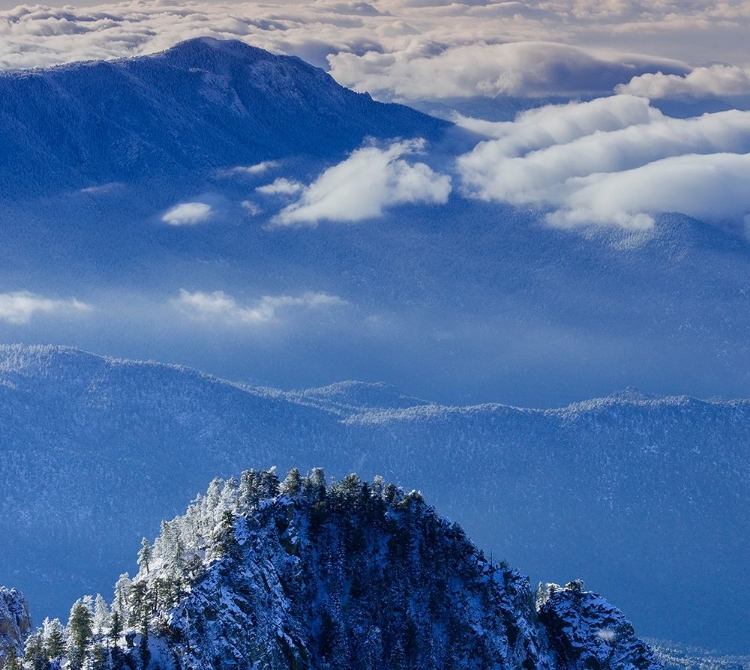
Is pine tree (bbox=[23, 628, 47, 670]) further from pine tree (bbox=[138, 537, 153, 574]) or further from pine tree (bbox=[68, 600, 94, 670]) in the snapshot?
pine tree (bbox=[138, 537, 153, 574])

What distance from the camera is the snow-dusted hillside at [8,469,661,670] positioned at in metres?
145

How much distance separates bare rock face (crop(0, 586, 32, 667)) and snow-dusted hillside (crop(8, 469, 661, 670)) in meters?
7.27

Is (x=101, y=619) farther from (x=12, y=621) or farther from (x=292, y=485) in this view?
(x=292, y=485)

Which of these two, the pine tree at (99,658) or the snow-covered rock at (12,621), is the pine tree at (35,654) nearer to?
the pine tree at (99,658)

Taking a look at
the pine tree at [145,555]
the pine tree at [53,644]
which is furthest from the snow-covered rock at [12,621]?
the pine tree at [145,555]

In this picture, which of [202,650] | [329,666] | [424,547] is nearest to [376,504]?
[424,547]

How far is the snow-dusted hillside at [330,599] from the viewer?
144750 mm

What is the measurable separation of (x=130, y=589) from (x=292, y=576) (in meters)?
16.3

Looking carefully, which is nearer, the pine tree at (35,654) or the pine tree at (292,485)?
the pine tree at (35,654)

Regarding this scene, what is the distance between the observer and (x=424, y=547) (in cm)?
16838

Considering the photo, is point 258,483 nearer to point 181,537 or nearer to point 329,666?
point 181,537

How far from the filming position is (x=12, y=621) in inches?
6225

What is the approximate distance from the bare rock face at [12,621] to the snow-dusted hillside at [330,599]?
7273mm

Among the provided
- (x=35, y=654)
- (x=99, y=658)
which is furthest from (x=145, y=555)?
(x=99, y=658)
